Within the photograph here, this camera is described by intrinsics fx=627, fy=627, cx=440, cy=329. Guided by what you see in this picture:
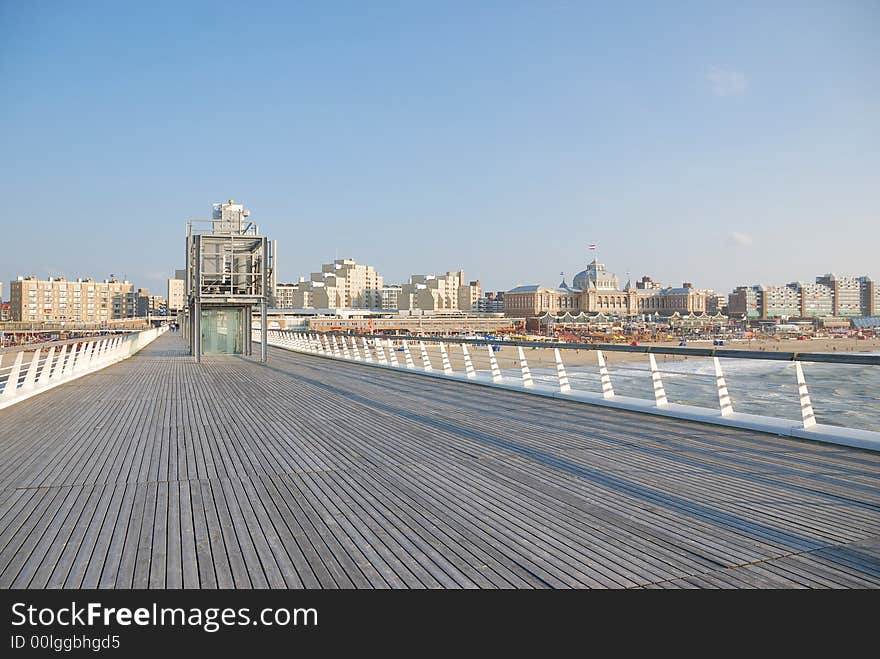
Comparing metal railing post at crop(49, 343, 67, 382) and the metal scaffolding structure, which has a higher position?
the metal scaffolding structure

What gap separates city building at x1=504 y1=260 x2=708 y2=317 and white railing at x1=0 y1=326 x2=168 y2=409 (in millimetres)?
144904

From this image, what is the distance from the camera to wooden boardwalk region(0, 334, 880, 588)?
10.3 feet

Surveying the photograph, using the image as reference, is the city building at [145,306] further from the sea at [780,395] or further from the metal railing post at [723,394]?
the metal railing post at [723,394]

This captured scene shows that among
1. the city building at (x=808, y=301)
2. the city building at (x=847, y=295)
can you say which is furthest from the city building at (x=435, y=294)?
the city building at (x=847, y=295)

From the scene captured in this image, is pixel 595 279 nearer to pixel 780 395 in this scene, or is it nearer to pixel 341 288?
pixel 341 288

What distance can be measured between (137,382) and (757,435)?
12.8 meters

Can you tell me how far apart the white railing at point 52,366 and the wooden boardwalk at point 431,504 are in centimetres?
232

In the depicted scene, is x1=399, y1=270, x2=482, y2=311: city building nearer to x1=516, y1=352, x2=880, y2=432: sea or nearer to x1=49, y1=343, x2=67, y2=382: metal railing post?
x1=516, y1=352, x2=880, y2=432: sea

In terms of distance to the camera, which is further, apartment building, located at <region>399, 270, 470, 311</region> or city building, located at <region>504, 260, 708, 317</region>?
city building, located at <region>504, 260, 708, 317</region>

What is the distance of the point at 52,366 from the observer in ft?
52.5

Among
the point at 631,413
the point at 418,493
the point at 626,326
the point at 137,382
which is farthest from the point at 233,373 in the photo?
the point at 626,326

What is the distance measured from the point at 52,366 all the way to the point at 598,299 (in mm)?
166687

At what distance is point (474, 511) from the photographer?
166 inches

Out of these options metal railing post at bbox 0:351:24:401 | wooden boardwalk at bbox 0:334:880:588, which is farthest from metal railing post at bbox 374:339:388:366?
wooden boardwalk at bbox 0:334:880:588
